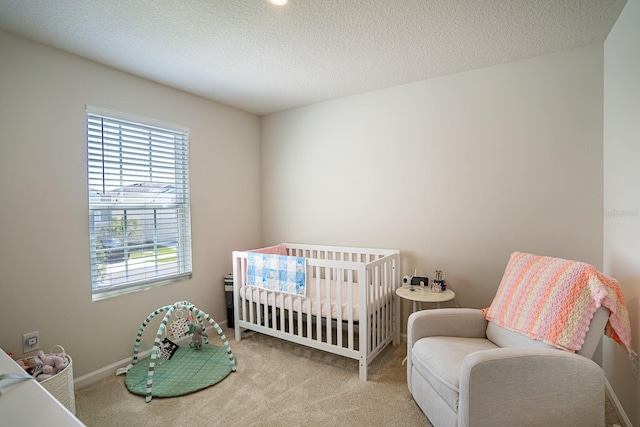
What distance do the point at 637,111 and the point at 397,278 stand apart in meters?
1.91

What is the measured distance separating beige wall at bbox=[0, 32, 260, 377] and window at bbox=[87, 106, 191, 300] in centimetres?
8

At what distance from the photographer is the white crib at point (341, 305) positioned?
229 centimetres

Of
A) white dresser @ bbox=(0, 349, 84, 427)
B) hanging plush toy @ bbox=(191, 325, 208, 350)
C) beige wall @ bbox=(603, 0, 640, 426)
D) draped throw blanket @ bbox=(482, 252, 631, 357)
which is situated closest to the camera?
white dresser @ bbox=(0, 349, 84, 427)

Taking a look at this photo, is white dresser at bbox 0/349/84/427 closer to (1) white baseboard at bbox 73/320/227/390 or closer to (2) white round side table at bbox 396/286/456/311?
(1) white baseboard at bbox 73/320/227/390

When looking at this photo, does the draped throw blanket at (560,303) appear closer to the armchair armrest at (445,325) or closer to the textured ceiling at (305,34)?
the armchair armrest at (445,325)

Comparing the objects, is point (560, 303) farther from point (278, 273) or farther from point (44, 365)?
point (44, 365)

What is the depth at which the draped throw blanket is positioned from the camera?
1.50 m

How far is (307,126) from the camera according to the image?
3.45 m

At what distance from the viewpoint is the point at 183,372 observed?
7.75 feet

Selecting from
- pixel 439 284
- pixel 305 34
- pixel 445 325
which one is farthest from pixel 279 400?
pixel 305 34

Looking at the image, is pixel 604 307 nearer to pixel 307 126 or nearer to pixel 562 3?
pixel 562 3

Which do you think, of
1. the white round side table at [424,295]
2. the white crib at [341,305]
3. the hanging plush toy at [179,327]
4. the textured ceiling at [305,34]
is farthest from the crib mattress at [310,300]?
the textured ceiling at [305,34]

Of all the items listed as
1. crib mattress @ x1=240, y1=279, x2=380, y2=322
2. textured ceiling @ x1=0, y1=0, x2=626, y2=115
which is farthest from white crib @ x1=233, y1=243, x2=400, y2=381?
textured ceiling @ x1=0, y1=0, x2=626, y2=115

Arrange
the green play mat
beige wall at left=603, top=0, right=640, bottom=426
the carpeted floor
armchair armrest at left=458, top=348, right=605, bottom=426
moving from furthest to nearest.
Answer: the green play mat < the carpeted floor < beige wall at left=603, top=0, right=640, bottom=426 < armchair armrest at left=458, top=348, right=605, bottom=426
